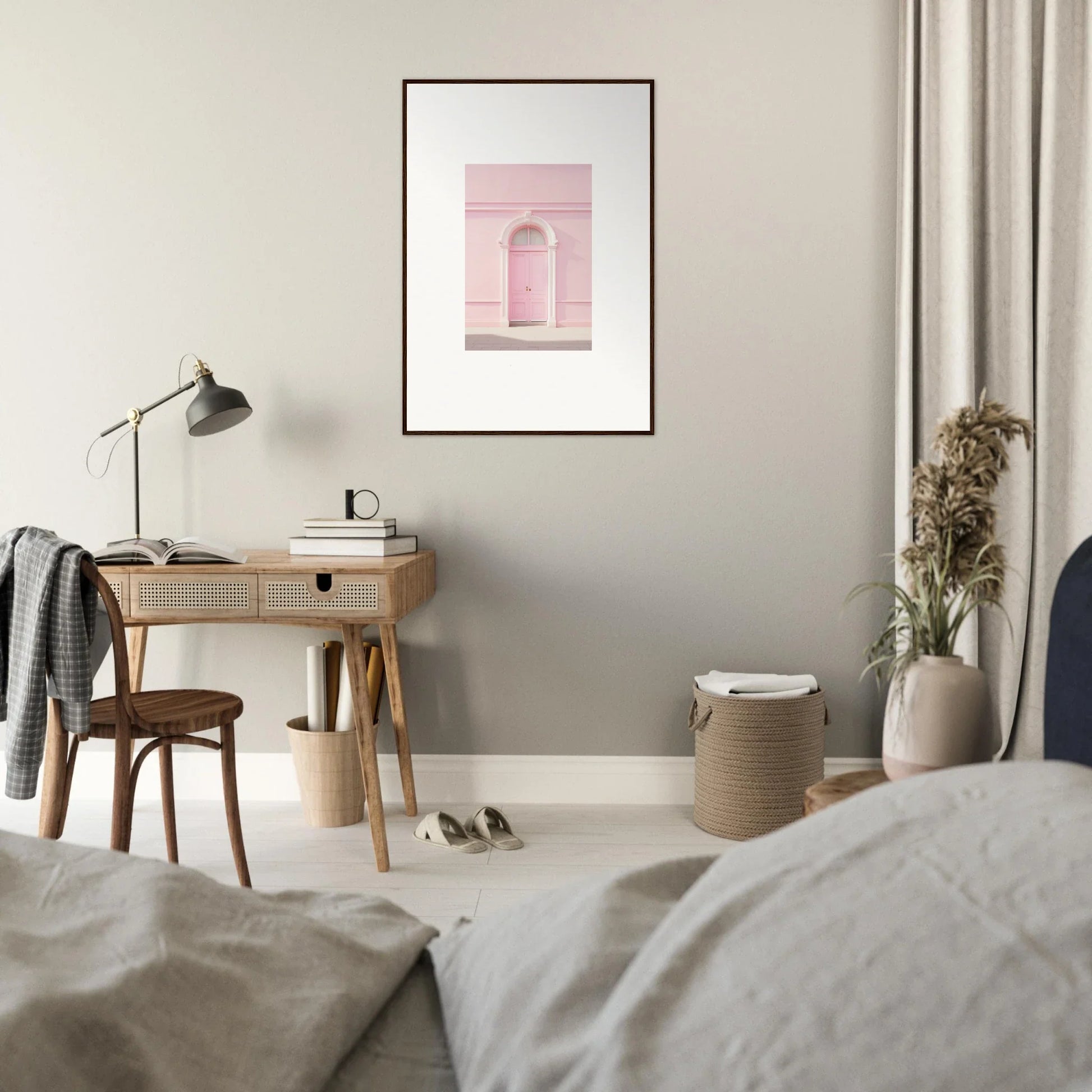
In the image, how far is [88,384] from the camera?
9.84 feet

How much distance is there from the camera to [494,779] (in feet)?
9.83

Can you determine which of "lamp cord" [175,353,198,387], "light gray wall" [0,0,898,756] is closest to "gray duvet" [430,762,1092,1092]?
"light gray wall" [0,0,898,756]

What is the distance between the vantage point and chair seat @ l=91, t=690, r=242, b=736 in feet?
7.12

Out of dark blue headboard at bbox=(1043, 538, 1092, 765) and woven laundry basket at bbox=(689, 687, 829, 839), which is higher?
dark blue headboard at bbox=(1043, 538, 1092, 765)

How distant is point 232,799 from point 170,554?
617 mm

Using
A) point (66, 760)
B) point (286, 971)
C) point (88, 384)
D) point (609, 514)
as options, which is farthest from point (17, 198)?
point (286, 971)

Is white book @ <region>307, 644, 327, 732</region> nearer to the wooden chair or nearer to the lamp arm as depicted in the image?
the wooden chair

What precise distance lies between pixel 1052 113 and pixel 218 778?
9.84 ft

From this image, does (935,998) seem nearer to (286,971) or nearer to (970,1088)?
(970,1088)

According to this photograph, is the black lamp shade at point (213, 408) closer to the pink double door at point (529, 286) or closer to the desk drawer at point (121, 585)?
the desk drawer at point (121, 585)

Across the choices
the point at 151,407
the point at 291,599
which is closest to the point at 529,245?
the point at 151,407

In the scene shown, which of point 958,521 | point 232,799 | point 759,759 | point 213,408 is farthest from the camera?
point 213,408

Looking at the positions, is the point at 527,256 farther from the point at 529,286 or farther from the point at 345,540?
the point at 345,540

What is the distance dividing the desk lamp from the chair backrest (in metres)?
0.56
